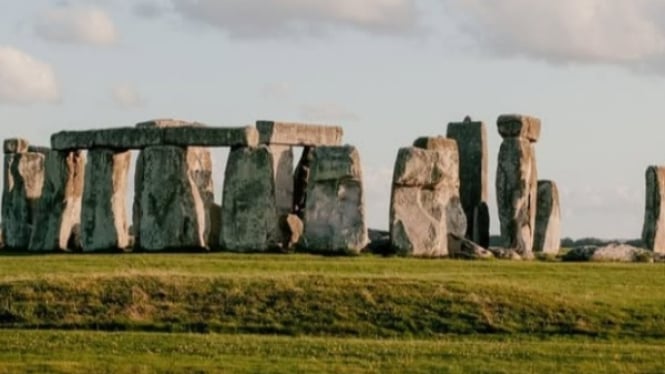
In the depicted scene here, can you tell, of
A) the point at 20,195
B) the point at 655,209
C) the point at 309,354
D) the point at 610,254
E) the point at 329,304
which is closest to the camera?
the point at 309,354

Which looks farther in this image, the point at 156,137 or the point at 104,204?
the point at 104,204

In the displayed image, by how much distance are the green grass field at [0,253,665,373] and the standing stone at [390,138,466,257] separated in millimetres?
6043

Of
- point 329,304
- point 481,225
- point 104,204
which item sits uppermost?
point 104,204

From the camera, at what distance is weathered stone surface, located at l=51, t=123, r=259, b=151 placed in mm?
48250

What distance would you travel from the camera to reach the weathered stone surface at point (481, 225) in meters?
51.9

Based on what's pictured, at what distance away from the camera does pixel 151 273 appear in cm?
3850

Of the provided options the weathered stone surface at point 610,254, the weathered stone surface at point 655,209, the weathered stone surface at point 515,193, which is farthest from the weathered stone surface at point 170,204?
the weathered stone surface at point 655,209

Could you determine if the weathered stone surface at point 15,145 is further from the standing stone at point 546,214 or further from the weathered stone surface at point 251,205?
the standing stone at point 546,214

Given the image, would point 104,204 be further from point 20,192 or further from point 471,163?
point 471,163

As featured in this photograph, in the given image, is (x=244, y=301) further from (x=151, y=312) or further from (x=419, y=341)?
(x=419, y=341)

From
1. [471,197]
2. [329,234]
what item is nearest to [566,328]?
[329,234]

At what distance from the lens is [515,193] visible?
50.0m

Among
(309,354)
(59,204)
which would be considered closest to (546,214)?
(59,204)

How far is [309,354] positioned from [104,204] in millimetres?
18438
